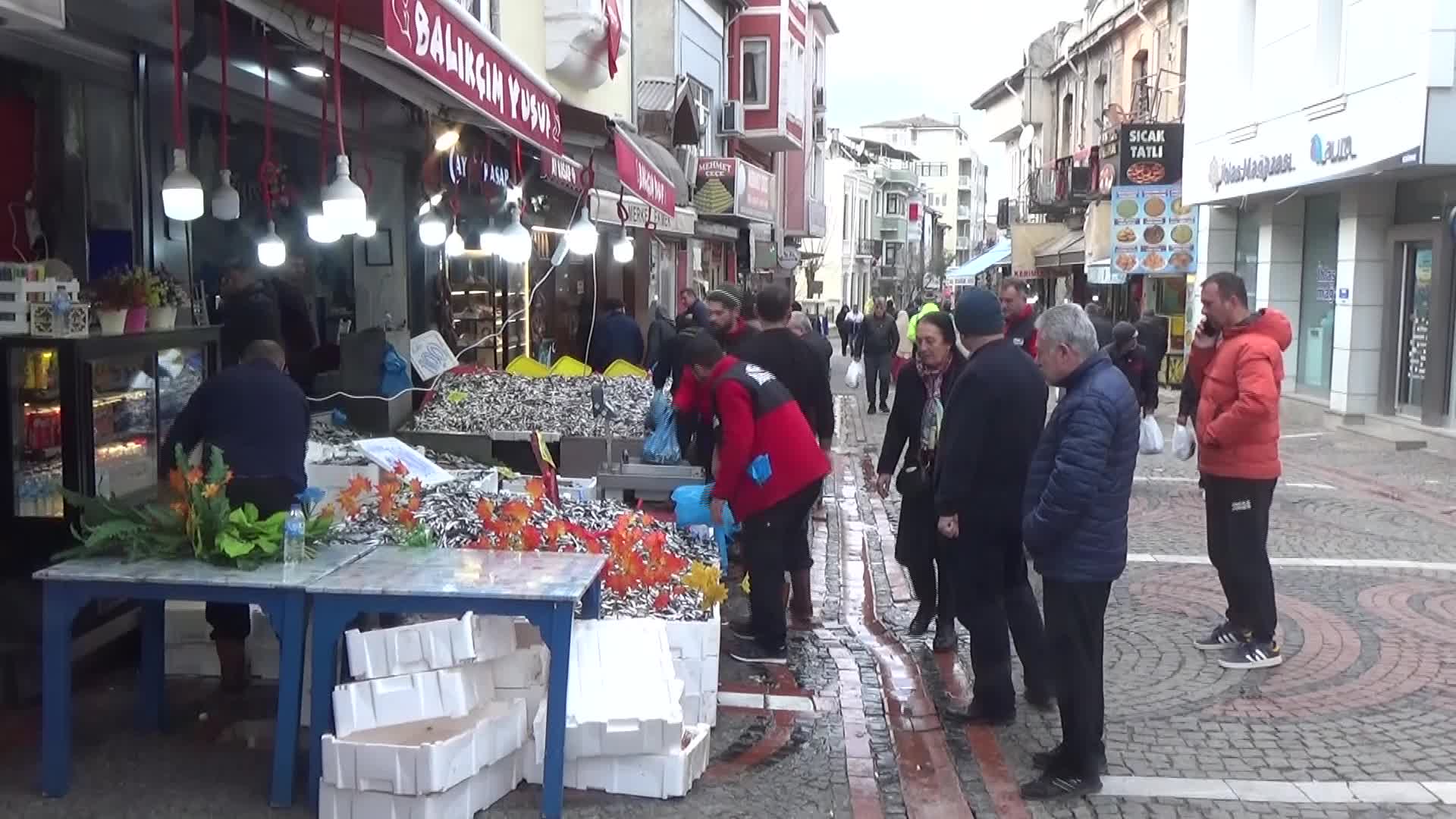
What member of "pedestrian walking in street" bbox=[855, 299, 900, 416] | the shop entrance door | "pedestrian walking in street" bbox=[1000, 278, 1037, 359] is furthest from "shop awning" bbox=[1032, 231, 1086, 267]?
"pedestrian walking in street" bbox=[1000, 278, 1037, 359]

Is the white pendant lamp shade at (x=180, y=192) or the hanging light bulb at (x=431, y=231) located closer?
the white pendant lamp shade at (x=180, y=192)

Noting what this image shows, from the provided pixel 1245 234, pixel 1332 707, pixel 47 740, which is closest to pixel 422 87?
pixel 47 740

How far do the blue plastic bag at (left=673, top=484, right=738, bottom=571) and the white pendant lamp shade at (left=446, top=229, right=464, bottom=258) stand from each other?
4.99 meters

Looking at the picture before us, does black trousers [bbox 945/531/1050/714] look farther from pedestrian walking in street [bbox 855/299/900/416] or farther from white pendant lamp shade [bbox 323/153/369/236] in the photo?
pedestrian walking in street [bbox 855/299/900/416]

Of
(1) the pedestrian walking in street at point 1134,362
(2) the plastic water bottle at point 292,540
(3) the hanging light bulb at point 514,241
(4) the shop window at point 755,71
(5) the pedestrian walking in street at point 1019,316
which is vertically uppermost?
(4) the shop window at point 755,71

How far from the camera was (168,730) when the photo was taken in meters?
5.29

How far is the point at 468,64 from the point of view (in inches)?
244

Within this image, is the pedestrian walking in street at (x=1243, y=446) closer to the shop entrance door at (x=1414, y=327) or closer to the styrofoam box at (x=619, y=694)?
the styrofoam box at (x=619, y=694)

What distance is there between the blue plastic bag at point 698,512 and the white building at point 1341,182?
996 centimetres

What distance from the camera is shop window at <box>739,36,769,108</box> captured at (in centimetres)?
3166

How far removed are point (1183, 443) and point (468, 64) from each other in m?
4.72

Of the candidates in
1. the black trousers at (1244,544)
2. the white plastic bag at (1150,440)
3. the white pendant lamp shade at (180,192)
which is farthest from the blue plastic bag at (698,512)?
the white plastic bag at (1150,440)

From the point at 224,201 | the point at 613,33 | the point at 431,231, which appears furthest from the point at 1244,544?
the point at 613,33

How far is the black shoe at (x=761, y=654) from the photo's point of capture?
655 cm
